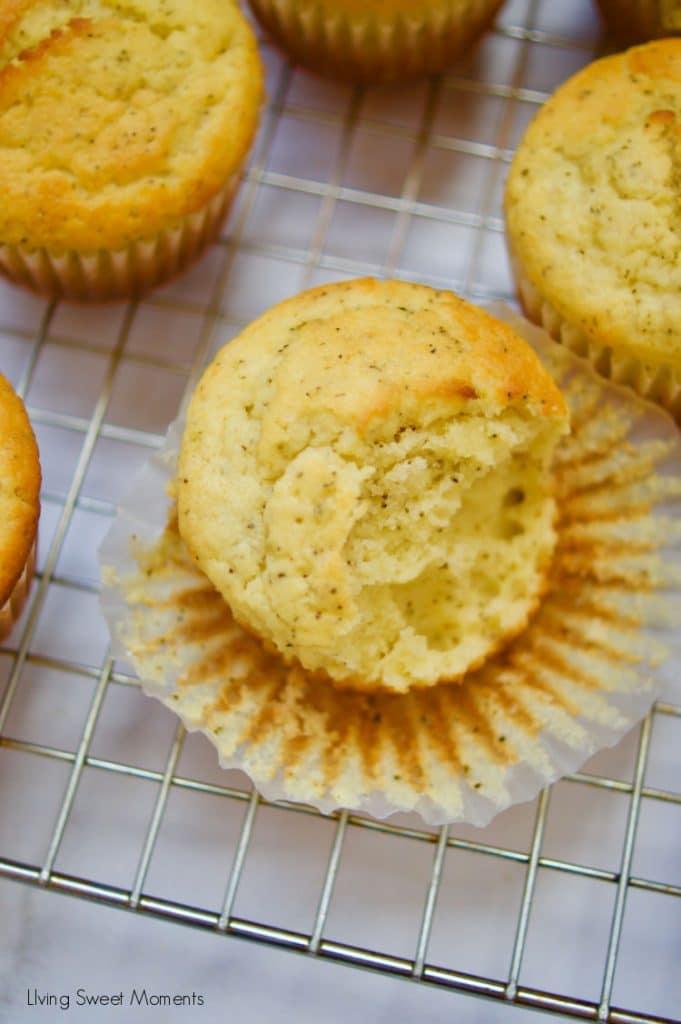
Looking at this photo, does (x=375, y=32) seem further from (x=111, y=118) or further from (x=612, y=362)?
(x=612, y=362)

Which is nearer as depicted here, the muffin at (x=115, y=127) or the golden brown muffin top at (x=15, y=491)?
the golden brown muffin top at (x=15, y=491)

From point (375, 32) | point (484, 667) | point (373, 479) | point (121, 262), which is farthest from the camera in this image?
point (375, 32)

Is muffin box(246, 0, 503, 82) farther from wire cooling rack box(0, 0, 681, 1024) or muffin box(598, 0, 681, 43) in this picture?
wire cooling rack box(0, 0, 681, 1024)

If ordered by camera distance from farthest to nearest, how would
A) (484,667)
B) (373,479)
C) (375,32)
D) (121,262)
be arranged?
(375,32), (121,262), (484,667), (373,479)

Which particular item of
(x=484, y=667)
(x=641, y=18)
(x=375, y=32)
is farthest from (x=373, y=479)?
(x=641, y=18)

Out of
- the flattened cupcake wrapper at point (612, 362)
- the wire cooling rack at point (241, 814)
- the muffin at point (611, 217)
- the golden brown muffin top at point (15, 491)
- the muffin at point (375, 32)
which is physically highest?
the muffin at point (375, 32)

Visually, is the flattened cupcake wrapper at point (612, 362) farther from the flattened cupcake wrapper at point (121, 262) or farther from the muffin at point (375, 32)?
the flattened cupcake wrapper at point (121, 262)

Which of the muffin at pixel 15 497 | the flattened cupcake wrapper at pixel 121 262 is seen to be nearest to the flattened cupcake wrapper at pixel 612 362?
the flattened cupcake wrapper at pixel 121 262

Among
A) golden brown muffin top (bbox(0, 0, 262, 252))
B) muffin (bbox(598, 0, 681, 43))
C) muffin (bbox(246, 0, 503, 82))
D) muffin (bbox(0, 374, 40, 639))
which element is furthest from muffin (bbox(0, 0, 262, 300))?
muffin (bbox(598, 0, 681, 43))
